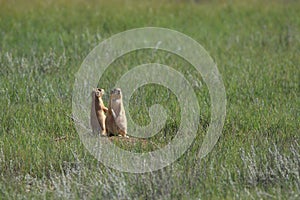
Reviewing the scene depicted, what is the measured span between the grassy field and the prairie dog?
0.22m

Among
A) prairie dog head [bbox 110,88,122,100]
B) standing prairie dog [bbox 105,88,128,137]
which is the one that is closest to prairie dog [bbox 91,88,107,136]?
standing prairie dog [bbox 105,88,128,137]

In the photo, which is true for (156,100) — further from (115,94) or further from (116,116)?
(115,94)

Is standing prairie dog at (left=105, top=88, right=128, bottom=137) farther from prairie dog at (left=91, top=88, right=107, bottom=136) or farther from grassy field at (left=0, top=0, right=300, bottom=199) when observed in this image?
grassy field at (left=0, top=0, right=300, bottom=199)

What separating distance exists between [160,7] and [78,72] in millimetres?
4241

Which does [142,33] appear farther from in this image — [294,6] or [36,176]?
[36,176]

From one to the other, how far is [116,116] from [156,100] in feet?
5.59

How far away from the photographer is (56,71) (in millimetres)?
9906

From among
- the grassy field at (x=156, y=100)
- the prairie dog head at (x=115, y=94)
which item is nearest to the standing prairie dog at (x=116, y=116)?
the prairie dog head at (x=115, y=94)

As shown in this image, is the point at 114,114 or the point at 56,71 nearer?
the point at 114,114

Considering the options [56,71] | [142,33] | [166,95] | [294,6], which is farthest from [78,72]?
[294,6]

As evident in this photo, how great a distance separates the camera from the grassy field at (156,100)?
6.04m

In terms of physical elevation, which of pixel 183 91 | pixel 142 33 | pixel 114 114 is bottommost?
pixel 114 114

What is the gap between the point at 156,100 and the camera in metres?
8.47

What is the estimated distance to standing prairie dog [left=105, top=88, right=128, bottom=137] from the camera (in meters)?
6.69
